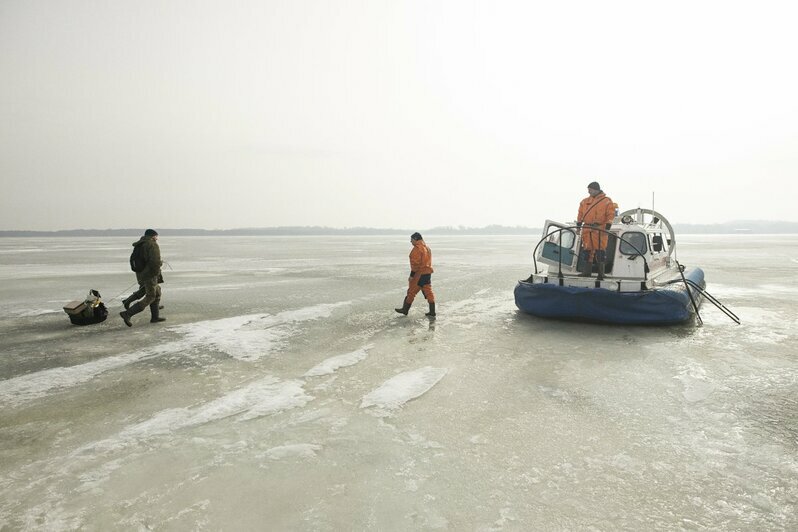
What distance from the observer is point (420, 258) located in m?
7.30

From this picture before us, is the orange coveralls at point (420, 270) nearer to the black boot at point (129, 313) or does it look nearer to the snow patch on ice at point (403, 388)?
the snow patch on ice at point (403, 388)

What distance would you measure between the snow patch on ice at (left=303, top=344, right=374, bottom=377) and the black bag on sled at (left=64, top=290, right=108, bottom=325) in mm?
4331

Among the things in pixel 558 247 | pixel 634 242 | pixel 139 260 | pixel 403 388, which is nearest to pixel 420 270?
pixel 558 247

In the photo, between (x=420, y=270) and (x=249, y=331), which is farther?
(x=420, y=270)

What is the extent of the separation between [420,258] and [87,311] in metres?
5.20

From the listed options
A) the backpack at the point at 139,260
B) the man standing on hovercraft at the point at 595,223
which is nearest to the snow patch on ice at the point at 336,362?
the backpack at the point at 139,260

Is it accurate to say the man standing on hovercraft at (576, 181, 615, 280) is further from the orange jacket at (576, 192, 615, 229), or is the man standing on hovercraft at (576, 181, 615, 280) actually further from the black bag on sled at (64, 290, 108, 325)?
the black bag on sled at (64, 290, 108, 325)

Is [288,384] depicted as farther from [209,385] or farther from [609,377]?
[609,377]

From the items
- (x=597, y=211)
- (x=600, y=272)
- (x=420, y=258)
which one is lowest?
(x=600, y=272)

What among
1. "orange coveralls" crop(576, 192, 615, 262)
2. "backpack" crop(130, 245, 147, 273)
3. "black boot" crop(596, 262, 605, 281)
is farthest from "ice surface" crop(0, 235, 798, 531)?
"orange coveralls" crop(576, 192, 615, 262)

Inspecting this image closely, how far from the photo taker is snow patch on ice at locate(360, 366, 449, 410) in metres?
3.85

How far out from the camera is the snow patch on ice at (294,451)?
293 cm

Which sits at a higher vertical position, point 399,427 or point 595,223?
point 595,223

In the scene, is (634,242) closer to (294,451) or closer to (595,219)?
(595,219)
